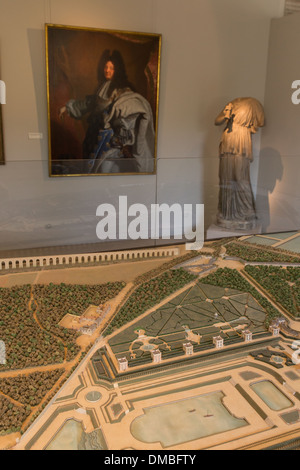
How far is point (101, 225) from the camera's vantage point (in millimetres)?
6039

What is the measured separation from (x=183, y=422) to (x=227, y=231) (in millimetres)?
4334

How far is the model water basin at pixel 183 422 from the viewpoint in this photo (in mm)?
2807

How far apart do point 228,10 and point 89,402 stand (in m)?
8.17

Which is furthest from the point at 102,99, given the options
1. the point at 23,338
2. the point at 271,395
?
the point at 271,395

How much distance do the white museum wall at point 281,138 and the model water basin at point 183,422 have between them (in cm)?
440

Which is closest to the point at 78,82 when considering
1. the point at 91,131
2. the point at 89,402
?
the point at 91,131

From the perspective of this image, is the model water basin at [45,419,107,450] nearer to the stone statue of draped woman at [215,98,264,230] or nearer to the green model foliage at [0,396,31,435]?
the green model foliage at [0,396,31,435]

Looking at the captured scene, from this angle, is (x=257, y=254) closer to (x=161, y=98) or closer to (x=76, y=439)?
(x=76, y=439)

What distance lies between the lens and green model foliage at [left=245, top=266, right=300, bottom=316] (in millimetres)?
4580

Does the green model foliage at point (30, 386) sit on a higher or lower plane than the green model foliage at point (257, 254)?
lower

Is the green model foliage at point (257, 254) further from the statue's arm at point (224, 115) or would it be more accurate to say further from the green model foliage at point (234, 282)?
the statue's arm at point (224, 115)

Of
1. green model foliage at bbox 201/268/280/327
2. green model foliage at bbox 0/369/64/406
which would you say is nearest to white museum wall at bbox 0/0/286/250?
green model foliage at bbox 201/268/280/327

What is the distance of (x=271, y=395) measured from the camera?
323 cm

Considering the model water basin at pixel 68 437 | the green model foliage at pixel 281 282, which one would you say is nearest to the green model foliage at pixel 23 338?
the model water basin at pixel 68 437
